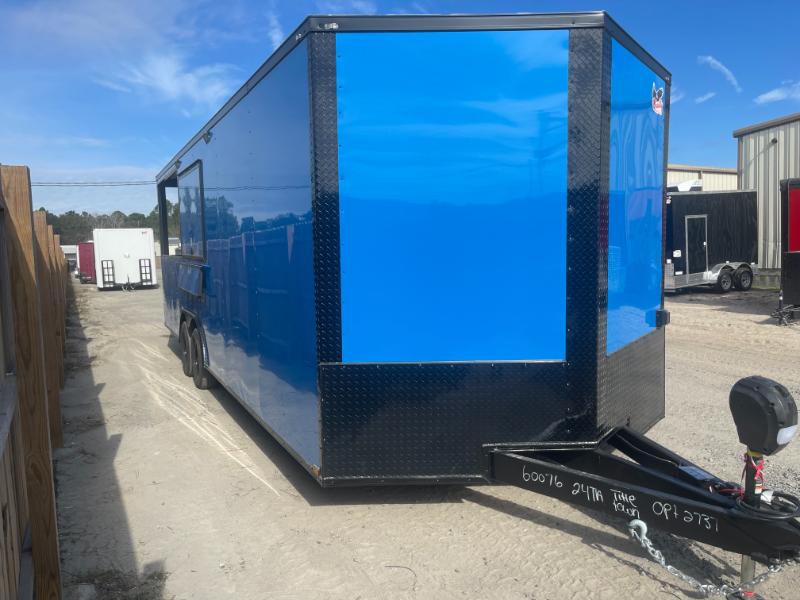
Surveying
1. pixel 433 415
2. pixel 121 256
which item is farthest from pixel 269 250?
pixel 121 256

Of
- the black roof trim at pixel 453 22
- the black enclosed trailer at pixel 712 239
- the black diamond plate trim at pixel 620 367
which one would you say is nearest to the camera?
the black roof trim at pixel 453 22

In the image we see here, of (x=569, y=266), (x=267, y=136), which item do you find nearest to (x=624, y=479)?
(x=569, y=266)

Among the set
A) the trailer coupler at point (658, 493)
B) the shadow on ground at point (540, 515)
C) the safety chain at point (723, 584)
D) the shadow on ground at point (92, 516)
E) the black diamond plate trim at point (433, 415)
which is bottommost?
the shadow on ground at point (92, 516)

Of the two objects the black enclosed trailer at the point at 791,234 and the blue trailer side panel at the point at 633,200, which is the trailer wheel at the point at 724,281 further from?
the blue trailer side panel at the point at 633,200

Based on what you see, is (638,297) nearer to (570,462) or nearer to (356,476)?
(570,462)

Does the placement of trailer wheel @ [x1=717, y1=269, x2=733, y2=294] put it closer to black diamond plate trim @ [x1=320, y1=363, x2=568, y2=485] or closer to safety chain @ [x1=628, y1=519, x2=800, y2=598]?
black diamond plate trim @ [x1=320, y1=363, x2=568, y2=485]

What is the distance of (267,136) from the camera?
4.60m

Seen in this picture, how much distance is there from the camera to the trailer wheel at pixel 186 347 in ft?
28.4

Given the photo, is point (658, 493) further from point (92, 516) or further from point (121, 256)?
point (121, 256)

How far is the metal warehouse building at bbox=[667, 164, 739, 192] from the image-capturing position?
31.1m

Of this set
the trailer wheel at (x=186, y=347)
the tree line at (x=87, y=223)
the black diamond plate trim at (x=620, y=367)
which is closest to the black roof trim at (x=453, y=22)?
the black diamond plate trim at (x=620, y=367)

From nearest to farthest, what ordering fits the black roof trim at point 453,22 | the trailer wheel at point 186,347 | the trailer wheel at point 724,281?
the black roof trim at point 453,22
the trailer wheel at point 186,347
the trailer wheel at point 724,281

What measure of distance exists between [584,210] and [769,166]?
18.1m

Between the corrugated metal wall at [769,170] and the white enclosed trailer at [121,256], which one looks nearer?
the corrugated metal wall at [769,170]
